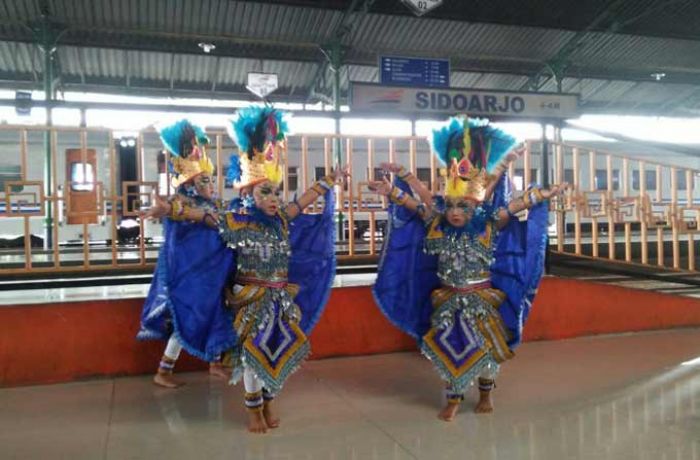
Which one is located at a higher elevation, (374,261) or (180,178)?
(180,178)

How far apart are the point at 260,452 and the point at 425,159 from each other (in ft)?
33.2

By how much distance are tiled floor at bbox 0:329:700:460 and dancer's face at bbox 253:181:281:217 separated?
1215mm

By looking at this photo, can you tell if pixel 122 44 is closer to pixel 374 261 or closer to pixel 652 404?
pixel 374 261

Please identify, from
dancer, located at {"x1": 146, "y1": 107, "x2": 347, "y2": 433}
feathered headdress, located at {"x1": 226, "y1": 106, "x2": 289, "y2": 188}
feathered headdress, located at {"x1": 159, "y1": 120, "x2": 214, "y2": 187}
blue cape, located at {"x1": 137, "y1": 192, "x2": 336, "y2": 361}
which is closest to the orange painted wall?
blue cape, located at {"x1": 137, "y1": 192, "x2": 336, "y2": 361}

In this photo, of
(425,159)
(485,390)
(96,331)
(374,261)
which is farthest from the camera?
(425,159)

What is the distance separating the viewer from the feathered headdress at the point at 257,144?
3.24 metres

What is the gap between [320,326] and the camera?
183 inches

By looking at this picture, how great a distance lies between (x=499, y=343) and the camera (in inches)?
135

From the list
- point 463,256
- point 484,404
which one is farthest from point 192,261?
point 484,404

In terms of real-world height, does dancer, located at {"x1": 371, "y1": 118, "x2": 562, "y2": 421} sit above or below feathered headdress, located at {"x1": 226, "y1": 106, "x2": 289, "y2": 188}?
below

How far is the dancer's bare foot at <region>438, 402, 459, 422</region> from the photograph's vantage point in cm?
327

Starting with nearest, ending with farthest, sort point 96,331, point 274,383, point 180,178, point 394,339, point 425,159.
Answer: point 274,383 → point 180,178 → point 96,331 → point 394,339 → point 425,159

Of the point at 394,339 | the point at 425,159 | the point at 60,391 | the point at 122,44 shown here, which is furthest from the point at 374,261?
the point at 122,44

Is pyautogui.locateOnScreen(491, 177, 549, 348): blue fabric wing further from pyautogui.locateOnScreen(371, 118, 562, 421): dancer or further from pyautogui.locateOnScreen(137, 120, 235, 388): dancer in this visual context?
pyautogui.locateOnScreen(137, 120, 235, 388): dancer
